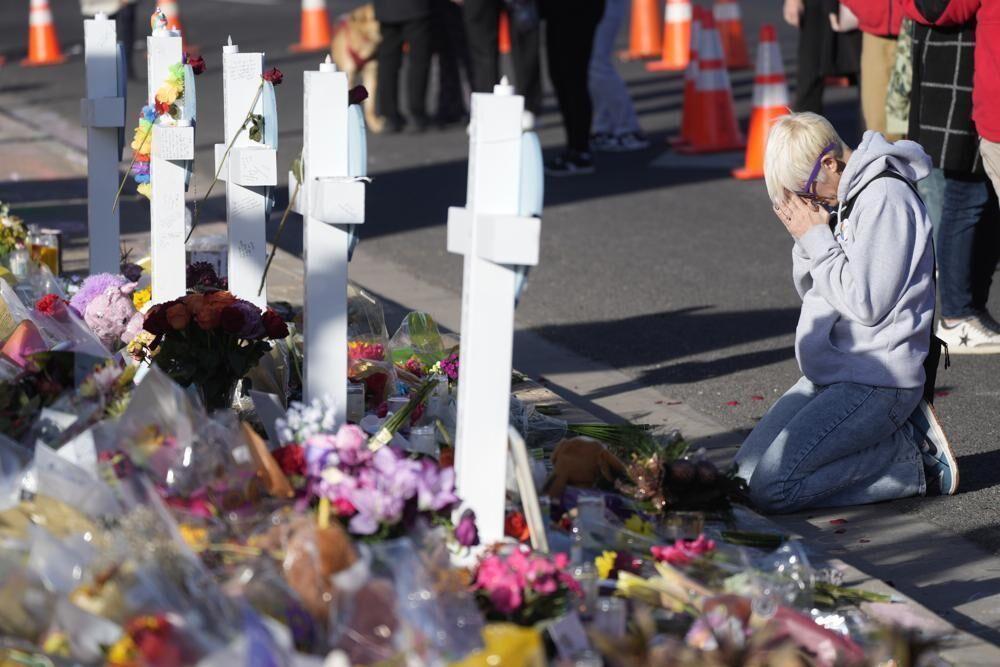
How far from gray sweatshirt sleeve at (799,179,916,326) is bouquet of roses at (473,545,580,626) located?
4.82 feet

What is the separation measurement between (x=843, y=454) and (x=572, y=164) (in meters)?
6.04

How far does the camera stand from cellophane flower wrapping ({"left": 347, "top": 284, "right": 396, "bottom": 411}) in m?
4.54

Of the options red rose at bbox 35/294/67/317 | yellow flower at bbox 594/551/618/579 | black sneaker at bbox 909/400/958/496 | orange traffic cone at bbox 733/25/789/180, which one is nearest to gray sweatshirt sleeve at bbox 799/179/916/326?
black sneaker at bbox 909/400/958/496

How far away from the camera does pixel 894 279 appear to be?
409 centimetres

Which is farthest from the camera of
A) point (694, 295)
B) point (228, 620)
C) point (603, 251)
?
point (603, 251)

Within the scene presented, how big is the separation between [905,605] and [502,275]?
3.85ft

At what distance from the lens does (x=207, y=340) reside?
4082 millimetres

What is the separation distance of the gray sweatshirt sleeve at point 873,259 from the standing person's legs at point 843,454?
0.77ft

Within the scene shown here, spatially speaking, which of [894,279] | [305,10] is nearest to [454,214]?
[894,279]

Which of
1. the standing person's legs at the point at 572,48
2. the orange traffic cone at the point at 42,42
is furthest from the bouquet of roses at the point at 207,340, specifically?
the orange traffic cone at the point at 42,42

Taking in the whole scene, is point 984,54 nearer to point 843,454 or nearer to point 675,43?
point 843,454

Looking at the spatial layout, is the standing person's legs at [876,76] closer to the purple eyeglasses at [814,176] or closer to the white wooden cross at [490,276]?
the purple eyeglasses at [814,176]

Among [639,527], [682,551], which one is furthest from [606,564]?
[639,527]

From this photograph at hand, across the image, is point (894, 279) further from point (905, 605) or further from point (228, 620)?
point (228, 620)
